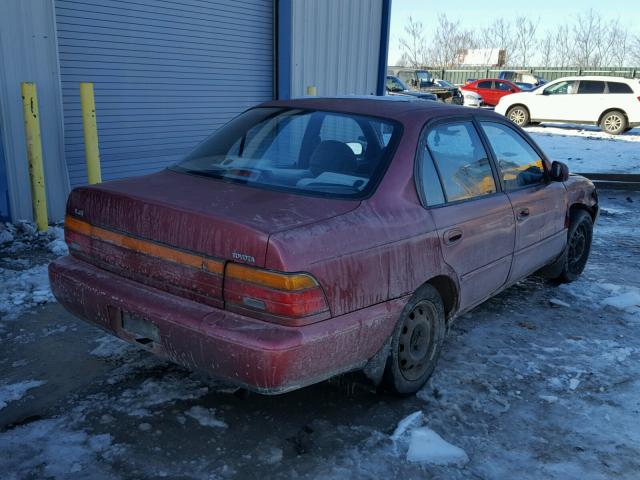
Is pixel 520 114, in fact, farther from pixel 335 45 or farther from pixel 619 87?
pixel 335 45

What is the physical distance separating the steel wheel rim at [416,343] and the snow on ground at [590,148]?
29.9ft

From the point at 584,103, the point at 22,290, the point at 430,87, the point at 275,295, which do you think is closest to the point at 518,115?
the point at 584,103

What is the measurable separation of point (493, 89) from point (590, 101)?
901cm

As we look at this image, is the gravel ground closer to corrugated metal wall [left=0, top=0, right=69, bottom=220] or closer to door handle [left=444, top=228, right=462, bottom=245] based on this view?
door handle [left=444, top=228, right=462, bottom=245]

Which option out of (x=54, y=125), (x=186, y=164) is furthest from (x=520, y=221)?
(x=54, y=125)

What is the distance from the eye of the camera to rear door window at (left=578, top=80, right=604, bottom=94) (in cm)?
1886

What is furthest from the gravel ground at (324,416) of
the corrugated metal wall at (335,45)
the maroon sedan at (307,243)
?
the corrugated metal wall at (335,45)

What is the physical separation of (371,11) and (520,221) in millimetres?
8635

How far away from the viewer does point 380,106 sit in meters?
3.59

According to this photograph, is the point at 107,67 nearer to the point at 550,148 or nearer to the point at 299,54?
the point at 299,54

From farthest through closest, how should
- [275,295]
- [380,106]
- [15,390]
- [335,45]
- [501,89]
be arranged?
1. [501,89]
2. [335,45]
3. [380,106]
4. [15,390]
5. [275,295]

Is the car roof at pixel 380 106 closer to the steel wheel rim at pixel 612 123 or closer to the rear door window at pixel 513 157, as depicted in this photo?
the rear door window at pixel 513 157

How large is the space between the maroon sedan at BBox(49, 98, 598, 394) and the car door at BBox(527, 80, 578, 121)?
16806 millimetres

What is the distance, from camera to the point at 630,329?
4.45 metres
